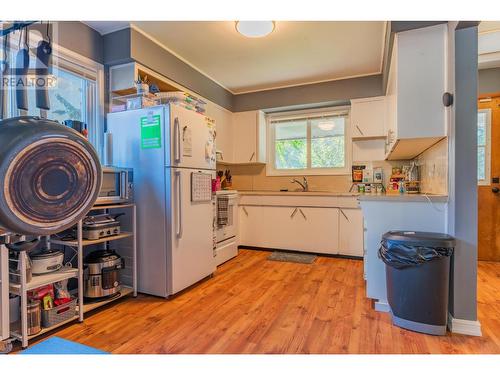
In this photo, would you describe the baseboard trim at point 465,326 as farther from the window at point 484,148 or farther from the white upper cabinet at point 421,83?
the window at point 484,148

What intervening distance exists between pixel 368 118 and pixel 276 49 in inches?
62.0

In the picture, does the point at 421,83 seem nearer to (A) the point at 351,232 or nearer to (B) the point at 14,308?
(A) the point at 351,232

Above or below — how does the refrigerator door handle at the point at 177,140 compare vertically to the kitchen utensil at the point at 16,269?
above

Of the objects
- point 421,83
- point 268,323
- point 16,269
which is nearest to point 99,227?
point 16,269

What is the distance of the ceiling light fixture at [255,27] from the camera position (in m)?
2.42

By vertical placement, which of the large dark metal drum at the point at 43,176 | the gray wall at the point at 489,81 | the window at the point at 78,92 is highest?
the gray wall at the point at 489,81

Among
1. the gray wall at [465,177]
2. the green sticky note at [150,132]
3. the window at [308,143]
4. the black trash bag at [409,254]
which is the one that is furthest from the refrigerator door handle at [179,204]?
the window at [308,143]

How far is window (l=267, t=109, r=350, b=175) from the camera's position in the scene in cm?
430

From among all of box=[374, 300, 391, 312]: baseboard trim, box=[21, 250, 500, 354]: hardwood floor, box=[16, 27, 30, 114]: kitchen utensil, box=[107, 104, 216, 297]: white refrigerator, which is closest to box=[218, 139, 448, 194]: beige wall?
box=[374, 300, 391, 312]: baseboard trim

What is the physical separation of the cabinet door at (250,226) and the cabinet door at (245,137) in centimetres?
81

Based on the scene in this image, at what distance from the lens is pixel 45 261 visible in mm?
1903

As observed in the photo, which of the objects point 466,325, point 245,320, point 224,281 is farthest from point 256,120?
point 466,325
